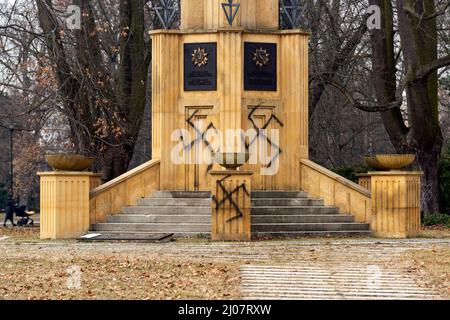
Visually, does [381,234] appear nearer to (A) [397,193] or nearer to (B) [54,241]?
(A) [397,193]

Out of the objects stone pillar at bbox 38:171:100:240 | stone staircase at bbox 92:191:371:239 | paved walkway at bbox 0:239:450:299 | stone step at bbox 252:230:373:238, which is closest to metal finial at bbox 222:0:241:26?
stone staircase at bbox 92:191:371:239

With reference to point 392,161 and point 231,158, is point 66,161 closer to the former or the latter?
point 231,158

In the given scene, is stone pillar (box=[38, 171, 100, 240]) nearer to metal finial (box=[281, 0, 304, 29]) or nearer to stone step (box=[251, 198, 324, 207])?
stone step (box=[251, 198, 324, 207])

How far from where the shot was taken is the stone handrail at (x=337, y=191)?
25672 millimetres

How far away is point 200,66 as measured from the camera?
27375 millimetres

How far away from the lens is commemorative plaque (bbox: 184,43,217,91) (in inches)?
1069

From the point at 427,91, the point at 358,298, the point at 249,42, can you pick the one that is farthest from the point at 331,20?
the point at 358,298

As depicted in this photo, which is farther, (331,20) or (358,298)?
(331,20)

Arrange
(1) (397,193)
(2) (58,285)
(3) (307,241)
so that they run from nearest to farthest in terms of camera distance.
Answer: (2) (58,285) < (3) (307,241) < (1) (397,193)

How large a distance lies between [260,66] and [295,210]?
3.78 m

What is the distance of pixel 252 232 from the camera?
2448cm

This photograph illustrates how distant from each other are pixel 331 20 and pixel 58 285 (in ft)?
79.3

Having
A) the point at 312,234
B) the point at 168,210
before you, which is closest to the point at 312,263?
the point at 312,234

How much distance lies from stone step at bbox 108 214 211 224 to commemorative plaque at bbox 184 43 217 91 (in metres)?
3.50
